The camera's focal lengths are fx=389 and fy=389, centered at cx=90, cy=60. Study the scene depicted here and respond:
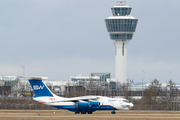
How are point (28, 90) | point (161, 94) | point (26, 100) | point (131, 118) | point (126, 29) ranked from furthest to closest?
point (126, 29)
point (28, 90)
point (161, 94)
point (26, 100)
point (131, 118)

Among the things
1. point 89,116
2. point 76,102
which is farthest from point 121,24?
point 89,116

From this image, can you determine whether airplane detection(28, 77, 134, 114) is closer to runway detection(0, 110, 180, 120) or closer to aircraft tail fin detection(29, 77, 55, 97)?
aircraft tail fin detection(29, 77, 55, 97)

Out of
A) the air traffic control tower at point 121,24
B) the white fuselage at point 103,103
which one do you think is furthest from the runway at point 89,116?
the air traffic control tower at point 121,24

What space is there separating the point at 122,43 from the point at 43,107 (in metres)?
Answer: 115

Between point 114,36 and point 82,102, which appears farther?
point 114,36

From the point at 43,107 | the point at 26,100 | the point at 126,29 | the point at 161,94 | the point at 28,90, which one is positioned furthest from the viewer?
the point at 126,29

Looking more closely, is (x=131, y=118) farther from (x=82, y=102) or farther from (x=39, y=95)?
(x=39, y=95)

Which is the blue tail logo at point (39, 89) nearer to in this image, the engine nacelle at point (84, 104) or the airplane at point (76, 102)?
the airplane at point (76, 102)

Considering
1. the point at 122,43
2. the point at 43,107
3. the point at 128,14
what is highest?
the point at 128,14

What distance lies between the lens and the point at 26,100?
367ft

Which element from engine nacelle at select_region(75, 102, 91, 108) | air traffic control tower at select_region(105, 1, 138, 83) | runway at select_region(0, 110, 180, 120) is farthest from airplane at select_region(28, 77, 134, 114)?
Answer: air traffic control tower at select_region(105, 1, 138, 83)

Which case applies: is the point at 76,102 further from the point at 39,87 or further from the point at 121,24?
the point at 121,24

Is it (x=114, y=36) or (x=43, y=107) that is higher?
(x=114, y=36)

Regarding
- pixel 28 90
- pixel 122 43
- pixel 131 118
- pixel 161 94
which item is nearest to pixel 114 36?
pixel 122 43
